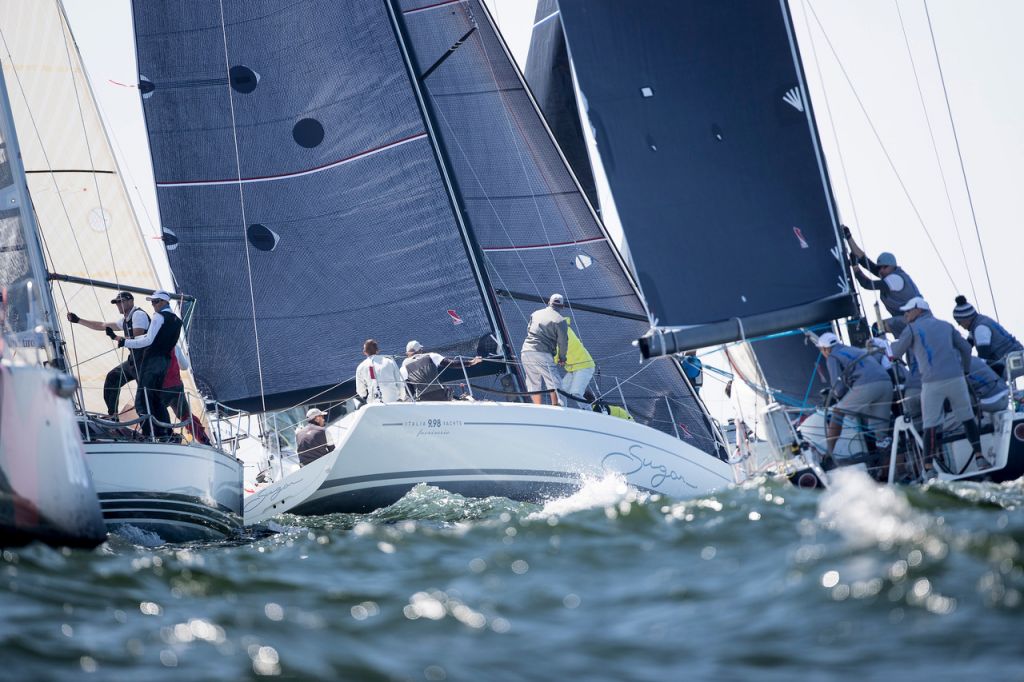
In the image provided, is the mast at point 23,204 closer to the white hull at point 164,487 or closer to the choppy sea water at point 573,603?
the white hull at point 164,487

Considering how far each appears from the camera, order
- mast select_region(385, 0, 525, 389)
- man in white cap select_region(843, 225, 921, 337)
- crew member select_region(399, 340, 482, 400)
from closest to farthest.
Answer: man in white cap select_region(843, 225, 921, 337)
crew member select_region(399, 340, 482, 400)
mast select_region(385, 0, 525, 389)

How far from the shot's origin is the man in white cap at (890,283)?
34.6 feet

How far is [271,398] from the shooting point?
1339cm

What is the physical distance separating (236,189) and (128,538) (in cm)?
591

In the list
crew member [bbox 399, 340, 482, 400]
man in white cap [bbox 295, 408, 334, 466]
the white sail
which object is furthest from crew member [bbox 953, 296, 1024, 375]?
the white sail

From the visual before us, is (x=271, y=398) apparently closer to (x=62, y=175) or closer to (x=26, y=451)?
(x=62, y=175)

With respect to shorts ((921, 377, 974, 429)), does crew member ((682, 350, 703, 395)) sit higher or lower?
lower

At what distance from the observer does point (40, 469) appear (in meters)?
6.46

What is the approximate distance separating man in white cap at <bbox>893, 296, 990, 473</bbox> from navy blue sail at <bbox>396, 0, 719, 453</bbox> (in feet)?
13.7

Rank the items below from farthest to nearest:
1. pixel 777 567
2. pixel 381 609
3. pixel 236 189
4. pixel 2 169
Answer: pixel 236 189 < pixel 2 169 < pixel 777 567 < pixel 381 609

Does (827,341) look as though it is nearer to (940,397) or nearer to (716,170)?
(940,397)

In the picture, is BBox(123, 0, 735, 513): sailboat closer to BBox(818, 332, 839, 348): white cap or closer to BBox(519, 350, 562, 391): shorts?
BBox(519, 350, 562, 391): shorts

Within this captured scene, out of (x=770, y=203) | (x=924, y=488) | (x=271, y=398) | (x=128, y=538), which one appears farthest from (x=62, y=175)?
(x=924, y=488)

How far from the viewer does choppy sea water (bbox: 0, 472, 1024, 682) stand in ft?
11.7
